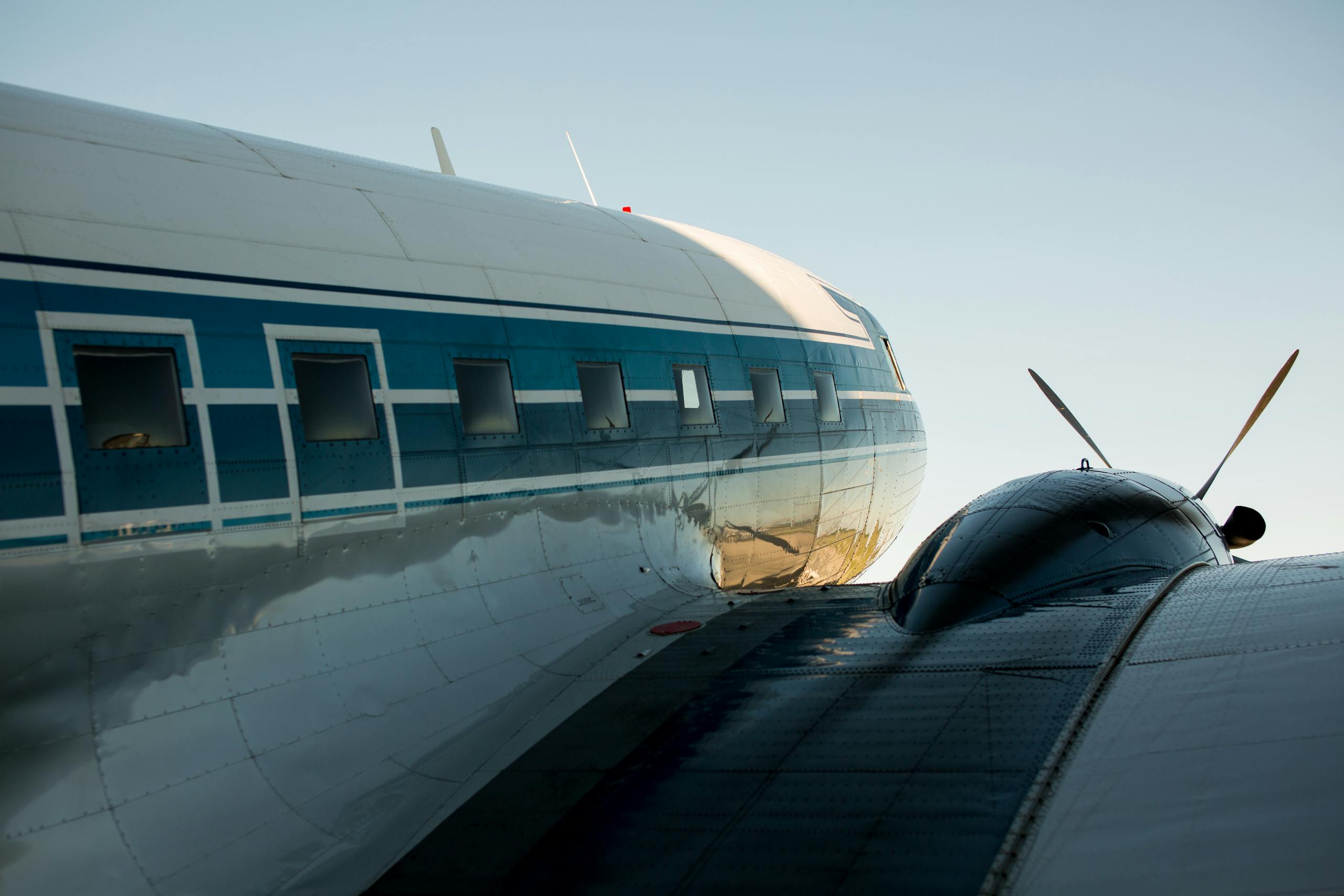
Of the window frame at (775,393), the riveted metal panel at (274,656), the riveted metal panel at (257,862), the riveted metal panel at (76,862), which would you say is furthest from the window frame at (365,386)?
the window frame at (775,393)

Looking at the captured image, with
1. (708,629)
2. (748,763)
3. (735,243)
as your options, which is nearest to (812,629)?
(708,629)

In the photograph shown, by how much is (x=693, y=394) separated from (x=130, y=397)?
5.34 metres

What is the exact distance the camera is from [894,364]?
48.0 ft

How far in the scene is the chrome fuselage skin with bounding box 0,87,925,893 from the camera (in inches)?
185

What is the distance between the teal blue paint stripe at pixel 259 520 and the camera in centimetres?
544

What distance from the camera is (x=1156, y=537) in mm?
7727

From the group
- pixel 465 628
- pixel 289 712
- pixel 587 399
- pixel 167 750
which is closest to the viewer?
pixel 167 750

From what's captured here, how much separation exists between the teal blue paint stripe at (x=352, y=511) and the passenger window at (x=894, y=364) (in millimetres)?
9593

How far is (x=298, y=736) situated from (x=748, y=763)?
2.53 meters

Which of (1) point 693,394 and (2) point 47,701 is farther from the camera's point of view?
(1) point 693,394

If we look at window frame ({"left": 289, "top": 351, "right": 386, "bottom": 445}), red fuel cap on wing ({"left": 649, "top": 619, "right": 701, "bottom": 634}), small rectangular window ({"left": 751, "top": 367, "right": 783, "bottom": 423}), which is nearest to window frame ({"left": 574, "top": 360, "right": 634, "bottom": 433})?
red fuel cap on wing ({"left": 649, "top": 619, "right": 701, "bottom": 634})

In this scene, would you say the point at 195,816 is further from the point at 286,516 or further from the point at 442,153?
the point at 442,153

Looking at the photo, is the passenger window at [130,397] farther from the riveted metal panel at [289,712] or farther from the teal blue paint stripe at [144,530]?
the riveted metal panel at [289,712]

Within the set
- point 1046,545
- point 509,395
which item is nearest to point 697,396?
point 509,395
